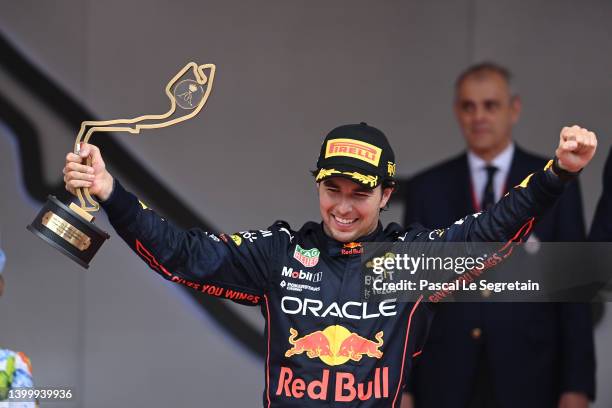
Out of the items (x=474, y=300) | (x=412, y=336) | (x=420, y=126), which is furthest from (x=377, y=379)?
(x=420, y=126)

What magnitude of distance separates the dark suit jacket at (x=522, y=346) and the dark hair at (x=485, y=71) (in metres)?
0.57

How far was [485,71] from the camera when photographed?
14.3ft

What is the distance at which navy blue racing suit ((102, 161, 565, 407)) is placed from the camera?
2682 millimetres

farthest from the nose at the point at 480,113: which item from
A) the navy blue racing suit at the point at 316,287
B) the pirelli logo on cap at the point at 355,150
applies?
the pirelli logo on cap at the point at 355,150

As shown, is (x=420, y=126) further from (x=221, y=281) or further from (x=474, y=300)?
(x=221, y=281)

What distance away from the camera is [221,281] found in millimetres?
2828

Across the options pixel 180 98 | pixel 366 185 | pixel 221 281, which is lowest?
pixel 221 281

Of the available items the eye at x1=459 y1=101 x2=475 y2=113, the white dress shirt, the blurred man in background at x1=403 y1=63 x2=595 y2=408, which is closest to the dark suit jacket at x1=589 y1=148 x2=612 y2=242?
the blurred man in background at x1=403 y1=63 x2=595 y2=408

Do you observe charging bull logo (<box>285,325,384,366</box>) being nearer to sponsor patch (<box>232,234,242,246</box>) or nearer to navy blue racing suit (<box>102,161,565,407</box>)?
navy blue racing suit (<box>102,161,565,407</box>)

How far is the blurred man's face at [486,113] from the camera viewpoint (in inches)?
166

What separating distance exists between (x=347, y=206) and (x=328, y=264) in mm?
176

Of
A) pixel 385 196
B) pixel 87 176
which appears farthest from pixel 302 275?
pixel 87 176

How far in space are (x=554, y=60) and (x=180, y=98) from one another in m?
2.20

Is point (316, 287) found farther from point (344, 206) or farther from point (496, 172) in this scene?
point (496, 172)
